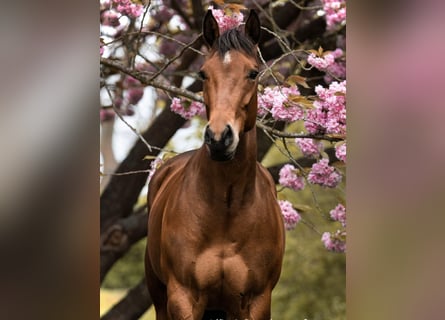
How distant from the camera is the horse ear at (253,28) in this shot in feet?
8.80

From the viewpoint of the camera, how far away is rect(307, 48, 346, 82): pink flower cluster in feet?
12.4

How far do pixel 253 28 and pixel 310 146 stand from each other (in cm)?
134

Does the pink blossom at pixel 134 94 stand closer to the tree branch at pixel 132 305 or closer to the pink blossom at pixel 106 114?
the pink blossom at pixel 106 114

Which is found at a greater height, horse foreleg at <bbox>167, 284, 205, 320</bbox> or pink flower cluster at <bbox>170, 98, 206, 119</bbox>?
pink flower cluster at <bbox>170, 98, 206, 119</bbox>

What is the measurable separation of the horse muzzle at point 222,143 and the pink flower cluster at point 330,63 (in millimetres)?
1470

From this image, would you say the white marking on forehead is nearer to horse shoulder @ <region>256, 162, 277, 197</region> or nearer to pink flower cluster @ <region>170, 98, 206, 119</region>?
horse shoulder @ <region>256, 162, 277, 197</region>

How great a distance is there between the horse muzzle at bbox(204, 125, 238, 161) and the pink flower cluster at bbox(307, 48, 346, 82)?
1.47m

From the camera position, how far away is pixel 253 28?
2.71 m

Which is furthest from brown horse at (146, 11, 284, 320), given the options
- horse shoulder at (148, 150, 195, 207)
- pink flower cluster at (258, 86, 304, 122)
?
pink flower cluster at (258, 86, 304, 122)

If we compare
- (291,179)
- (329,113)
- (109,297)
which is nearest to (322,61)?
(329,113)

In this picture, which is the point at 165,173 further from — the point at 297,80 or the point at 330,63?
the point at 330,63

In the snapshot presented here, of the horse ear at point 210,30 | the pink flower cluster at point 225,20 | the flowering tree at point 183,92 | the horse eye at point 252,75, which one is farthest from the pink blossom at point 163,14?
the horse eye at point 252,75
